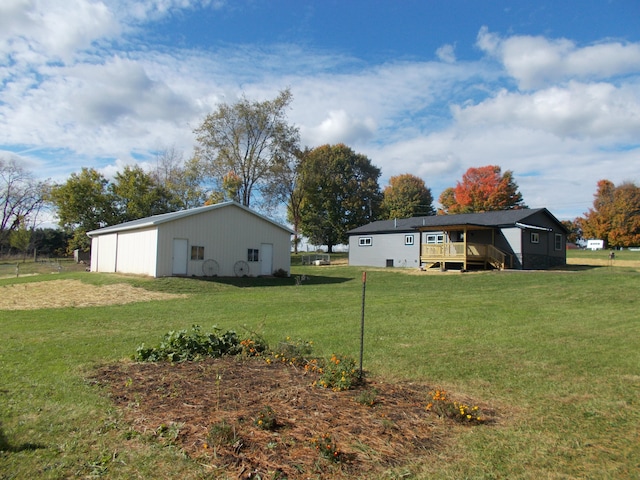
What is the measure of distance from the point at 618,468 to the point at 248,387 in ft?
10.7

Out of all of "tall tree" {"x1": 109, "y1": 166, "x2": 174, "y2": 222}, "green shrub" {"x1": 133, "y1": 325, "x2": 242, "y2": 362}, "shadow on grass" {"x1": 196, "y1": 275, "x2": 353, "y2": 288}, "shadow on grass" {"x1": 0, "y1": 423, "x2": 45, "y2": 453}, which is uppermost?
"tall tree" {"x1": 109, "y1": 166, "x2": 174, "y2": 222}

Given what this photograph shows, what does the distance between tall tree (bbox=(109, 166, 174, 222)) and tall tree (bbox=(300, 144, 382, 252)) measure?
1660 cm

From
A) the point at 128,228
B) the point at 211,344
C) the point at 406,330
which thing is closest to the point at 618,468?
the point at 211,344

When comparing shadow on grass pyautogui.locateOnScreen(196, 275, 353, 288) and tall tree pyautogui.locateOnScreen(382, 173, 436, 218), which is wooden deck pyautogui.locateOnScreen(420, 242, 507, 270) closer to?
shadow on grass pyautogui.locateOnScreen(196, 275, 353, 288)

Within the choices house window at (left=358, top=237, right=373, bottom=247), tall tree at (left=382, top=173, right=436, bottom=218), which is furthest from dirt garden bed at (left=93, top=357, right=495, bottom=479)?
tall tree at (left=382, top=173, right=436, bottom=218)

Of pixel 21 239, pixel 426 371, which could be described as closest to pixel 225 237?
pixel 426 371

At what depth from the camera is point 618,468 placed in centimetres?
317

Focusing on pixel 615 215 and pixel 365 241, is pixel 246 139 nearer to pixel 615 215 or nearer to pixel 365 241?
pixel 365 241

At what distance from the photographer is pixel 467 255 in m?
27.6

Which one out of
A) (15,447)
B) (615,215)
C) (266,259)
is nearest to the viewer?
(15,447)

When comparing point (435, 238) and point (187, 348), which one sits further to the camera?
point (435, 238)

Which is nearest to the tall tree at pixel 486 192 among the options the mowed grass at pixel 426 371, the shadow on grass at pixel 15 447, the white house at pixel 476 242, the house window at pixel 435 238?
the white house at pixel 476 242

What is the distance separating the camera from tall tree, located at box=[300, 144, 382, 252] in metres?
53.0

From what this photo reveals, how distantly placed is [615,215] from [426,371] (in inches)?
2262
